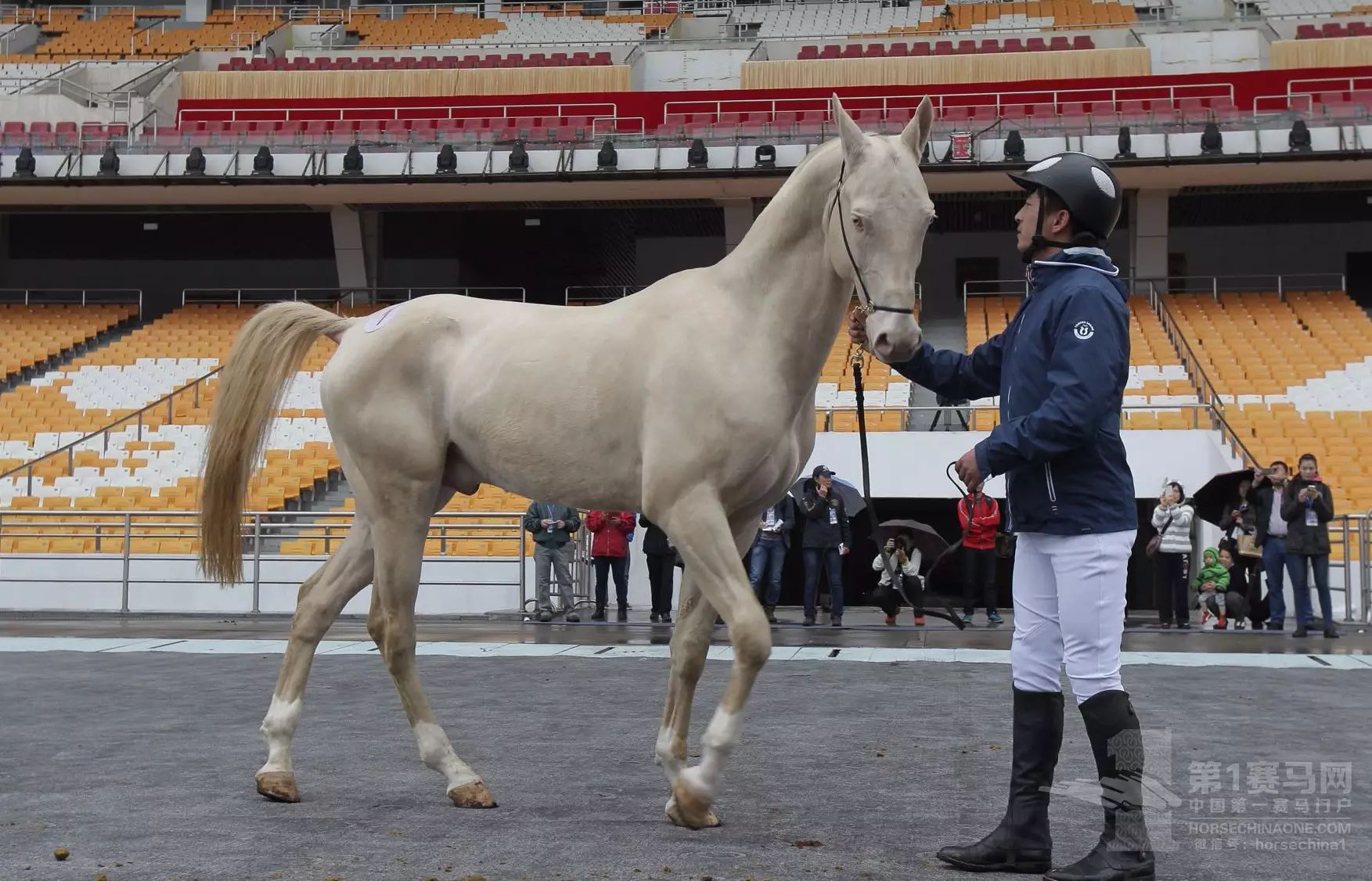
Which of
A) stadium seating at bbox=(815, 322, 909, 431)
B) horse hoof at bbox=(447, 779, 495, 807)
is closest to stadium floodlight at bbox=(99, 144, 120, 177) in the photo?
stadium seating at bbox=(815, 322, 909, 431)

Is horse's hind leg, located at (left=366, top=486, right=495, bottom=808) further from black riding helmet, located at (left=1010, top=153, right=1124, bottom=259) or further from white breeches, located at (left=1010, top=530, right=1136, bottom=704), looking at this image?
black riding helmet, located at (left=1010, top=153, right=1124, bottom=259)

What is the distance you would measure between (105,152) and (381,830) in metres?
26.8

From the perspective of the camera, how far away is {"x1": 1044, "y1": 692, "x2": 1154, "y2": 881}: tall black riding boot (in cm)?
341

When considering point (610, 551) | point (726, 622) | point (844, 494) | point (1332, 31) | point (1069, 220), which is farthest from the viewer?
point (1332, 31)

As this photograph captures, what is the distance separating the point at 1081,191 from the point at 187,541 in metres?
13.5

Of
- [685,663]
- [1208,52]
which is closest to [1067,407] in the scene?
[685,663]

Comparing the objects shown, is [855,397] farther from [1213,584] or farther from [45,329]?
[45,329]

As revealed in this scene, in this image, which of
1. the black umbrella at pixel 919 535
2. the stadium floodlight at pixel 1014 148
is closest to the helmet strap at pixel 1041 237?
the black umbrella at pixel 919 535

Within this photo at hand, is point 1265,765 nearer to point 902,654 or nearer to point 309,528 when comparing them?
point 902,654

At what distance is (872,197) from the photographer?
3.92 meters

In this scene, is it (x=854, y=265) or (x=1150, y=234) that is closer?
(x=854, y=265)

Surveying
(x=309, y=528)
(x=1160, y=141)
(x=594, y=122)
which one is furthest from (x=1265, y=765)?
(x=594, y=122)

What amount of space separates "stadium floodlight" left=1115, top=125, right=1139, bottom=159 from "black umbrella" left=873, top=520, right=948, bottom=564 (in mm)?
12571

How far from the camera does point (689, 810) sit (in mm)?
3959
